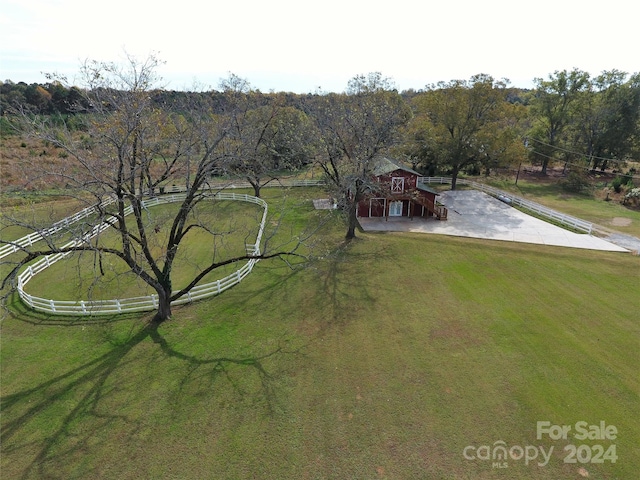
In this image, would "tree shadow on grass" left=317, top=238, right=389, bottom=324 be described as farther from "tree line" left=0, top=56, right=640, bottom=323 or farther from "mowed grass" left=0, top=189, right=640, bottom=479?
"tree line" left=0, top=56, right=640, bottom=323

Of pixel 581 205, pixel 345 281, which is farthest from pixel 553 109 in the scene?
pixel 345 281

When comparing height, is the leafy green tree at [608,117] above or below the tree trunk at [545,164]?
above

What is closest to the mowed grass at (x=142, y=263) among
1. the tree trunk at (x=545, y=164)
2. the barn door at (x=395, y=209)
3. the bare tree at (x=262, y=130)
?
the bare tree at (x=262, y=130)

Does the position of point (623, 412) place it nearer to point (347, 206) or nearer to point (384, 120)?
point (347, 206)

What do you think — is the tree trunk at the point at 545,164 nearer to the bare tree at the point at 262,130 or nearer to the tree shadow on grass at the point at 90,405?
the bare tree at the point at 262,130

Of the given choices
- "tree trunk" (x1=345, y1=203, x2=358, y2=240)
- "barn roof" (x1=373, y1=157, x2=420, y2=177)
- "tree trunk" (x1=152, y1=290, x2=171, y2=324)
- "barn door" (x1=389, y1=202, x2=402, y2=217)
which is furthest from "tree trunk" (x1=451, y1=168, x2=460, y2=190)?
"tree trunk" (x1=152, y1=290, x2=171, y2=324)

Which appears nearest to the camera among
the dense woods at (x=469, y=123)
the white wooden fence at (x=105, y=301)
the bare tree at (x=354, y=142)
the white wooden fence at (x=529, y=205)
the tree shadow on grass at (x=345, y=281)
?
the white wooden fence at (x=105, y=301)

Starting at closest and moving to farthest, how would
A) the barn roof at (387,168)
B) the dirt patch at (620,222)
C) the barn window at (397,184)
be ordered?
1. the dirt patch at (620,222)
2. the barn roof at (387,168)
3. the barn window at (397,184)
